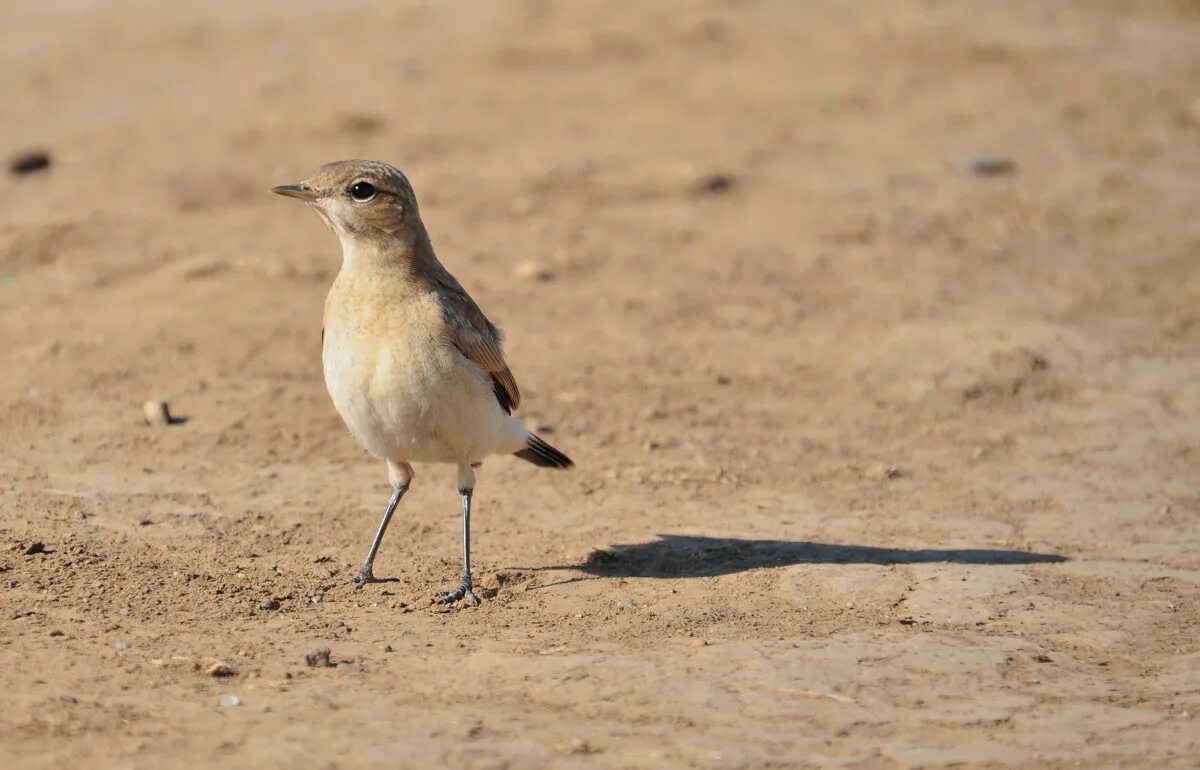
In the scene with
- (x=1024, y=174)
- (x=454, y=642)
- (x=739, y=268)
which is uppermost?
(x=1024, y=174)

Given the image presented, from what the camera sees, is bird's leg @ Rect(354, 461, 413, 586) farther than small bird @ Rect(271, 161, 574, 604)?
Yes

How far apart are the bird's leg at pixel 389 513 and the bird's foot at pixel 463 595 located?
1.33 feet

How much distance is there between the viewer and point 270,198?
13.4 m

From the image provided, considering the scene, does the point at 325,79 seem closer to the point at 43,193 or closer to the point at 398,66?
the point at 398,66

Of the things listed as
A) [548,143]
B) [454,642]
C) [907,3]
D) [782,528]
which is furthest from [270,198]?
[907,3]

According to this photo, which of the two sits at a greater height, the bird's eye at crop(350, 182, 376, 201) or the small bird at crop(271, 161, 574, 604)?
the bird's eye at crop(350, 182, 376, 201)

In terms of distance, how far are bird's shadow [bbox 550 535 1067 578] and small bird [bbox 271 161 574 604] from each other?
2.79 feet

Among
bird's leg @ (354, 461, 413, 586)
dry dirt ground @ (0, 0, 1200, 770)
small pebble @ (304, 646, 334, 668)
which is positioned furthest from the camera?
bird's leg @ (354, 461, 413, 586)

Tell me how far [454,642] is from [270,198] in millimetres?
7908

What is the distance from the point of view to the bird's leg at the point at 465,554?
695cm

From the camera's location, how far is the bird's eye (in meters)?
7.05

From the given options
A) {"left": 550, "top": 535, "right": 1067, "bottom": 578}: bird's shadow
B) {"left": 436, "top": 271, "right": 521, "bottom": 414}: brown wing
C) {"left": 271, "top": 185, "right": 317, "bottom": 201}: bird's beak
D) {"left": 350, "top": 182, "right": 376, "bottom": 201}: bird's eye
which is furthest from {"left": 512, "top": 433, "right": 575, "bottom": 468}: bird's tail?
{"left": 271, "top": 185, "right": 317, "bottom": 201}: bird's beak

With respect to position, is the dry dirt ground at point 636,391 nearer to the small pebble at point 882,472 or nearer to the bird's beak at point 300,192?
the small pebble at point 882,472

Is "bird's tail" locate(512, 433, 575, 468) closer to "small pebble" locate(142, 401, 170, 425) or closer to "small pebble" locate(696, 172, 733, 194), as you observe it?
"small pebble" locate(142, 401, 170, 425)
